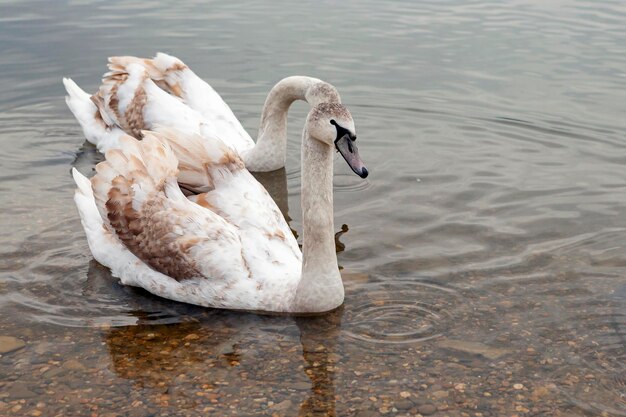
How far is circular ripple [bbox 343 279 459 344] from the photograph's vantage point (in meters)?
7.59

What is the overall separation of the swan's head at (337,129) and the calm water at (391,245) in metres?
1.30

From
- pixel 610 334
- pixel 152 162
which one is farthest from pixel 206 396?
pixel 610 334

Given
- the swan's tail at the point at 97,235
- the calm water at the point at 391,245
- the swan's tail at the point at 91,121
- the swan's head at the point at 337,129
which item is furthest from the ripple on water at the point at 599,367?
the swan's tail at the point at 91,121

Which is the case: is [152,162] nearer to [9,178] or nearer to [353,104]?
[9,178]

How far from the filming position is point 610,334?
756cm

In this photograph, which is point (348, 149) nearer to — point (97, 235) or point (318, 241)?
point (318, 241)

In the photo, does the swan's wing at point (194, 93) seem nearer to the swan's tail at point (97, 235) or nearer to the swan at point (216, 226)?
the swan's tail at point (97, 235)

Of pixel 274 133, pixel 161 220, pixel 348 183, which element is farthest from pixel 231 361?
pixel 274 133

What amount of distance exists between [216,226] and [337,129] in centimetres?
139

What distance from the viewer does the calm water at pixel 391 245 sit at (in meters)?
6.87

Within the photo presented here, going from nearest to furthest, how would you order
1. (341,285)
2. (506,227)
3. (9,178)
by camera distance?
(341,285)
(506,227)
(9,178)

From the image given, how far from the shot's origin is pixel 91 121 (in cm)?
1304

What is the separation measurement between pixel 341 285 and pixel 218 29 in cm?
1197

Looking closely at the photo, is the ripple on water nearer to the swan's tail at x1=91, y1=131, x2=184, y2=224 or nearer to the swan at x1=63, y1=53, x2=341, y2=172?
the swan's tail at x1=91, y1=131, x2=184, y2=224
